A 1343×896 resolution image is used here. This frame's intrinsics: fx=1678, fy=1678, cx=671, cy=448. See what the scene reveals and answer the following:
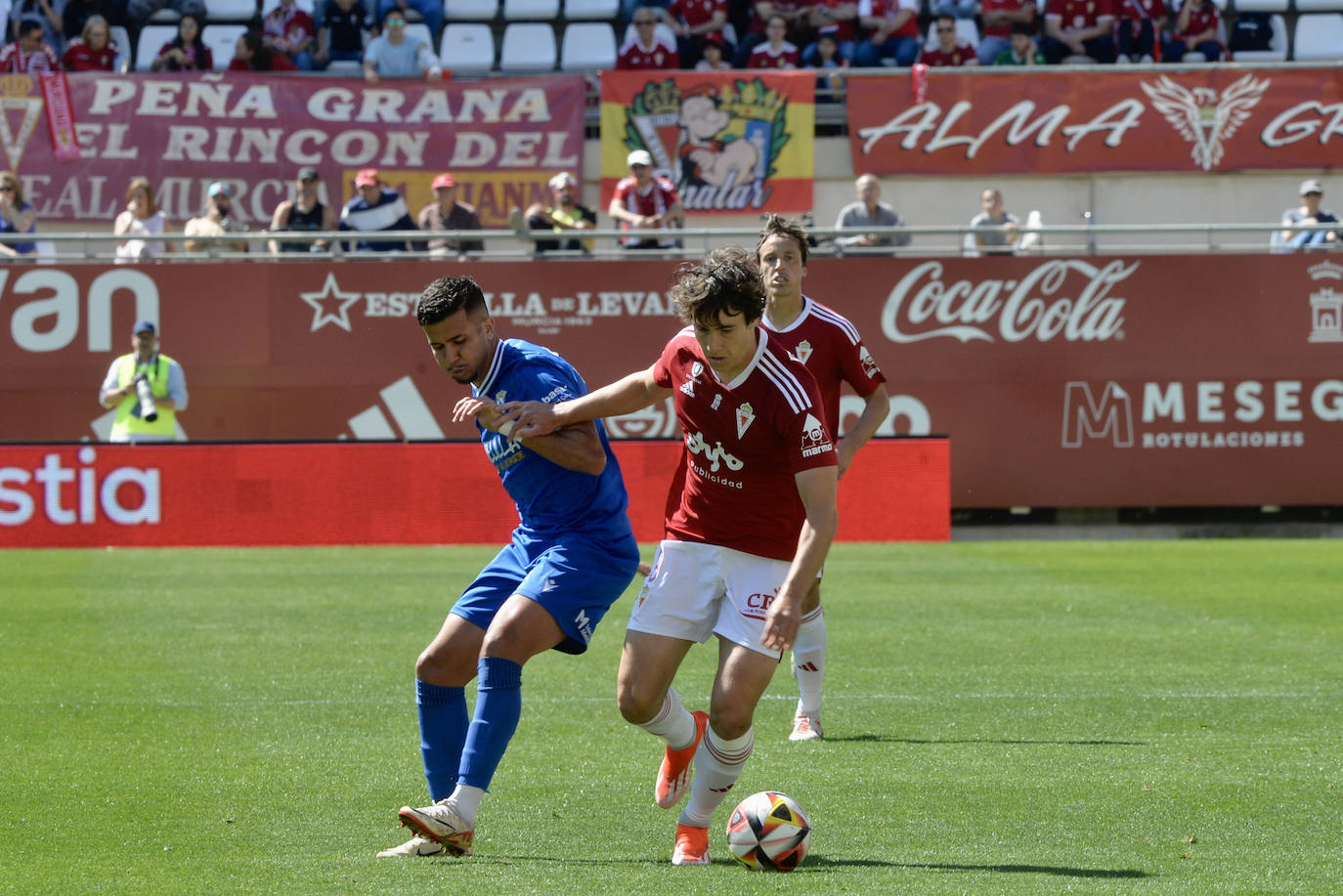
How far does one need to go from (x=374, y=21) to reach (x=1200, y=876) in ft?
69.2

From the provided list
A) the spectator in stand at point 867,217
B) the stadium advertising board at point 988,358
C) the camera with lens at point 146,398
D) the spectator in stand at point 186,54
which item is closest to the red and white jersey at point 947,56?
the spectator in stand at point 867,217

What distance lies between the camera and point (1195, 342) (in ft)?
65.5

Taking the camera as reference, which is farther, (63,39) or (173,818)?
(63,39)

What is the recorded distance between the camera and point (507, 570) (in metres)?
6.30

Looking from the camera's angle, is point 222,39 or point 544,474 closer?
point 544,474

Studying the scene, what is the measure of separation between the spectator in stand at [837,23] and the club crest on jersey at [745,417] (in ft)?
61.8

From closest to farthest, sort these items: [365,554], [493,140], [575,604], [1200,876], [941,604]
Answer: [1200,876] < [575,604] < [941,604] < [365,554] < [493,140]

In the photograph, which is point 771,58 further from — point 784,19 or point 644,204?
point 644,204

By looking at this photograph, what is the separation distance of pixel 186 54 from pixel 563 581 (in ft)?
62.7

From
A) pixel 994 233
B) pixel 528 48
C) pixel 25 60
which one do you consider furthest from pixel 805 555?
pixel 528 48

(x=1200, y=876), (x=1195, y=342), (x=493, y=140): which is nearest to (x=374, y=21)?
(x=493, y=140)

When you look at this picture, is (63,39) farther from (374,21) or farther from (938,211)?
(938,211)

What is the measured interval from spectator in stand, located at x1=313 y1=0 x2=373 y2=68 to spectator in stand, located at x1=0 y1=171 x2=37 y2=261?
5266 mm

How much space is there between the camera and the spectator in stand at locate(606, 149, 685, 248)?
20.0 metres
